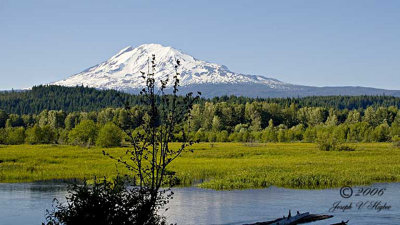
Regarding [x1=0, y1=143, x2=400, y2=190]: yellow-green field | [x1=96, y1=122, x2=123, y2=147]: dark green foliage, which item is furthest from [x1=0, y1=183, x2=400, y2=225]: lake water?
[x1=96, y1=122, x2=123, y2=147]: dark green foliage

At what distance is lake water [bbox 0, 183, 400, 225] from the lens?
30.1m

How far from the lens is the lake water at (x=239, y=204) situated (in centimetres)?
3006

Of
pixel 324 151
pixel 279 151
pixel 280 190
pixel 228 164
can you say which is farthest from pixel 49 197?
pixel 324 151

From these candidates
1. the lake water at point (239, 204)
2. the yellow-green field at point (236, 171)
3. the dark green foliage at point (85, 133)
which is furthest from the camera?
the dark green foliage at point (85, 133)

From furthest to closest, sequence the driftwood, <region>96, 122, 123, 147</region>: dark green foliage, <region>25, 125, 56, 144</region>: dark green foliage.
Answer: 1. <region>25, 125, 56, 144</region>: dark green foliage
2. <region>96, 122, 123, 147</region>: dark green foliage
3. the driftwood

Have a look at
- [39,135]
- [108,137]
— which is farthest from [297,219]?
[39,135]

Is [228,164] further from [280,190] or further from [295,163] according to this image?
[280,190]

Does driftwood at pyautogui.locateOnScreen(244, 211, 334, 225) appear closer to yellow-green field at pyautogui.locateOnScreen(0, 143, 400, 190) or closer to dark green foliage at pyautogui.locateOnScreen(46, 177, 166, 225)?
dark green foliage at pyautogui.locateOnScreen(46, 177, 166, 225)

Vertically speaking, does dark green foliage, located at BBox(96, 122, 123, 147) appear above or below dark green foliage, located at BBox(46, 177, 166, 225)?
below

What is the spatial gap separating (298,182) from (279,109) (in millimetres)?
141664

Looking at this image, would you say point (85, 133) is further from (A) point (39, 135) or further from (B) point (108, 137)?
(A) point (39, 135)

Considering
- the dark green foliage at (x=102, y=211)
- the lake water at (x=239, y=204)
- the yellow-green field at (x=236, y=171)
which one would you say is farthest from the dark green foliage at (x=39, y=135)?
the dark green foliage at (x=102, y=211)

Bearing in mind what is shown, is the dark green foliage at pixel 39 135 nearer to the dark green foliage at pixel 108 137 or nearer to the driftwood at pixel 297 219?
the dark green foliage at pixel 108 137

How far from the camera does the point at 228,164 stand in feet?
200
